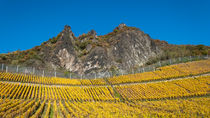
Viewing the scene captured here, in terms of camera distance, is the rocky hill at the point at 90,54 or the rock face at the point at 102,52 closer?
the rocky hill at the point at 90,54

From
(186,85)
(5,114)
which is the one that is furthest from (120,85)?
(5,114)

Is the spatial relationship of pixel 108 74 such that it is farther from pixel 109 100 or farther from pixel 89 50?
pixel 89 50

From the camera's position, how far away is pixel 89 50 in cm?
7550

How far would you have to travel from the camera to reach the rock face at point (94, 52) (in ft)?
219

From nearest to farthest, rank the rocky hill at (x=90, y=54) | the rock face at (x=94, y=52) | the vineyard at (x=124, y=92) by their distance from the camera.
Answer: the vineyard at (x=124, y=92) < the rocky hill at (x=90, y=54) < the rock face at (x=94, y=52)

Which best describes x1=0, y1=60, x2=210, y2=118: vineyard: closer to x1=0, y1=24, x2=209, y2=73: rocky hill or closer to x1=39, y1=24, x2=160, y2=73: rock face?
x1=39, y1=24, x2=160, y2=73: rock face

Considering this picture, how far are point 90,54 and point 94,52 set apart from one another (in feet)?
6.97

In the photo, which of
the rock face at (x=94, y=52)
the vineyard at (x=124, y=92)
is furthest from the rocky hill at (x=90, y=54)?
the vineyard at (x=124, y=92)

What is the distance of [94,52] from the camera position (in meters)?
70.7

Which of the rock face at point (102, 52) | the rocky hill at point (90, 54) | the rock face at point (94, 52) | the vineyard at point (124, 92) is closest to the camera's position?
the vineyard at point (124, 92)

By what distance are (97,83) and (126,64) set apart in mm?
31937

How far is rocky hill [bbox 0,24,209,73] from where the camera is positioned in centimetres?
6569

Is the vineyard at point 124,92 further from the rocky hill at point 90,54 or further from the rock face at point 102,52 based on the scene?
the rocky hill at point 90,54

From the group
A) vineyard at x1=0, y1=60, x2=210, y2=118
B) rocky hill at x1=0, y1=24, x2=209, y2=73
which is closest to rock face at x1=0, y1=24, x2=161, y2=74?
rocky hill at x1=0, y1=24, x2=209, y2=73
